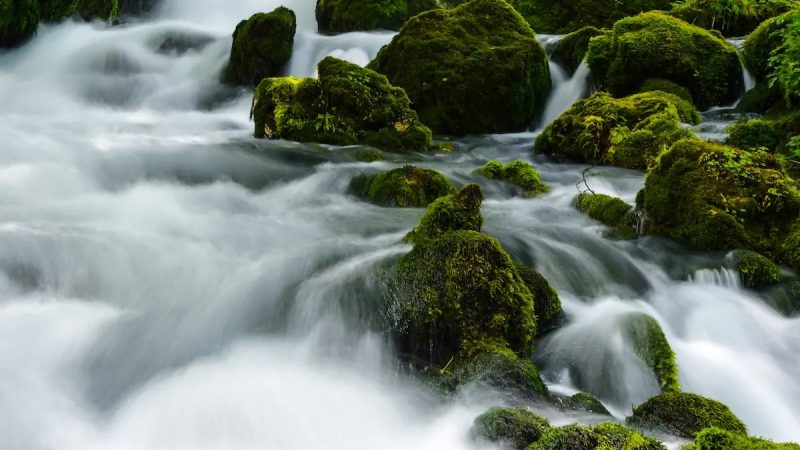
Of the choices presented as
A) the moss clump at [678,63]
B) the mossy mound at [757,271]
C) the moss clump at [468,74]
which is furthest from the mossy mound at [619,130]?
the mossy mound at [757,271]

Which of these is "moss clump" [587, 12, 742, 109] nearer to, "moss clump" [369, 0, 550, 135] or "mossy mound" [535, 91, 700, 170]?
"mossy mound" [535, 91, 700, 170]

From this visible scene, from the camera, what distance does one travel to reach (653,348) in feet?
14.3

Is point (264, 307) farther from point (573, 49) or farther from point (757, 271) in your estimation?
point (573, 49)

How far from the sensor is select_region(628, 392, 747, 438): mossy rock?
10.1 feet

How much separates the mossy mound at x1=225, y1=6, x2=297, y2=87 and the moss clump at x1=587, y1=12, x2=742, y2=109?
26.7 ft

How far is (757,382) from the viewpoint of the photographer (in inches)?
172

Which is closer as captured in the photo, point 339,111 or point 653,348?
point 653,348

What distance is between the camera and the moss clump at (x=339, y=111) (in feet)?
33.6

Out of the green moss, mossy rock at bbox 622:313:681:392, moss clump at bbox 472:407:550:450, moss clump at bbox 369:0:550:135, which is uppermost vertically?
moss clump at bbox 369:0:550:135

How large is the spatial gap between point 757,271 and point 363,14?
18376 millimetres

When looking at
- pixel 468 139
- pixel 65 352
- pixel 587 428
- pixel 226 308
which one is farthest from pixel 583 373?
pixel 468 139

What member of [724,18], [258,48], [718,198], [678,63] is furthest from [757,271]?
[258,48]

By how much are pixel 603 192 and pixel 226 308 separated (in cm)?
547

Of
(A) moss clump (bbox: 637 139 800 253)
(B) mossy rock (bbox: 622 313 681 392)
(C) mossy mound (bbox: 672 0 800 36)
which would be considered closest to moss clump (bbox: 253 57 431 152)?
(A) moss clump (bbox: 637 139 800 253)
